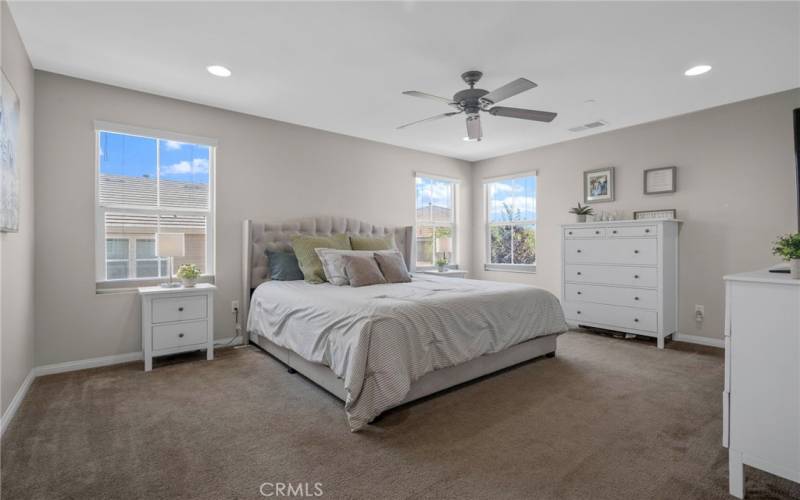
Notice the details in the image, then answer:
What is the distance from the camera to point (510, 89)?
8.80ft

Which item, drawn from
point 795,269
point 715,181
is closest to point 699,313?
point 715,181

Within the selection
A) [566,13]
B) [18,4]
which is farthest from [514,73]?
[18,4]

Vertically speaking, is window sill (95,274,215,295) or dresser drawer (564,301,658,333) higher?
window sill (95,274,215,295)

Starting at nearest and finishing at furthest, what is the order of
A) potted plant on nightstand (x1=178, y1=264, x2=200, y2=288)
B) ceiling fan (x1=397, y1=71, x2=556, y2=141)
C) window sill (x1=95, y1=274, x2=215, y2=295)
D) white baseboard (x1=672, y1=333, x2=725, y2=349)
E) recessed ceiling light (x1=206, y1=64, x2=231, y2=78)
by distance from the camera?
ceiling fan (x1=397, y1=71, x2=556, y2=141), recessed ceiling light (x1=206, y1=64, x2=231, y2=78), window sill (x1=95, y1=274, x2=215, y2=295), potted plant on nightstand (x1=178, y1=264, x2=200, y2=288), white baseboard (x1=672, y1=333, x2=725, y2=349)

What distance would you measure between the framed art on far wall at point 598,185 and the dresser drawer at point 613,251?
0.76m

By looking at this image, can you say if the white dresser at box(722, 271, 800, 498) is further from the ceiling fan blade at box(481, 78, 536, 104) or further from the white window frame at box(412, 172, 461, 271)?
the white window frame at box(412, 172, 461, 271)

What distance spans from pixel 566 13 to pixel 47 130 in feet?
13.2

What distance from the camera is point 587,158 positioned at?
5098mm

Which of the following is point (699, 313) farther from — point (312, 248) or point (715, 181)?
point (312, 248)

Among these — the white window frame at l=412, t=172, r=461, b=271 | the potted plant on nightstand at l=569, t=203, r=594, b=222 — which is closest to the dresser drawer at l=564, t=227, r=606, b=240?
the potted plant on nightstand at l=569, t=203, r=594, b=222

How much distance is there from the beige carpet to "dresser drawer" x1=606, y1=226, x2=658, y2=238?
1.48 metres

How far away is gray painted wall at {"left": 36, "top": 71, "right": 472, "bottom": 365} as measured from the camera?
126 inches

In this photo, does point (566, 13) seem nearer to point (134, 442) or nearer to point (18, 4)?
point (18, 4)

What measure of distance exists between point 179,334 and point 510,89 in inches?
132
